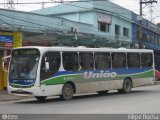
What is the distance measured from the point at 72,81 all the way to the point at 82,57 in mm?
1598

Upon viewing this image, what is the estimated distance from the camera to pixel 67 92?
21297mm

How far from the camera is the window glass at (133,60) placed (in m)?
26.8

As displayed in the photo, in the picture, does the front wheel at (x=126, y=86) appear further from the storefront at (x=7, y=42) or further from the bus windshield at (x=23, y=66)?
the bus windshield at (x=23, y=66)

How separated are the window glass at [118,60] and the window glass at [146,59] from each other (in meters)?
2.27

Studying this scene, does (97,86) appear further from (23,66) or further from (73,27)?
(73,27)

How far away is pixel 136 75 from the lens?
2725 centimetres

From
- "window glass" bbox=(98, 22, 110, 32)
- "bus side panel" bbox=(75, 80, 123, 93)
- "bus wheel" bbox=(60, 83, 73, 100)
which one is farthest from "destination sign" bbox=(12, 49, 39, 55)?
"window glass" bbox=(98, 22, 110, 32)

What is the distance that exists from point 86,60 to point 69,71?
5.77ft

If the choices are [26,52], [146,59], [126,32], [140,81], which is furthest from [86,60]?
[126,32]

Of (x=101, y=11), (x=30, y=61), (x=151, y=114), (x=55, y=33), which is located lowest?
(x=151, y=114)

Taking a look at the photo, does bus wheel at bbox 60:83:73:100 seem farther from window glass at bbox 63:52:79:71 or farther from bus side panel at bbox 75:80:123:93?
window glass at bbox 63:52:79:71

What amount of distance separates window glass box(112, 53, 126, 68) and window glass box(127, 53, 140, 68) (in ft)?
1.83

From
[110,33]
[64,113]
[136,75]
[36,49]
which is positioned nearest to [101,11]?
[110,33]

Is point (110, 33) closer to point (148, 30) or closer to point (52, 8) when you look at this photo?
point (52, 8)
